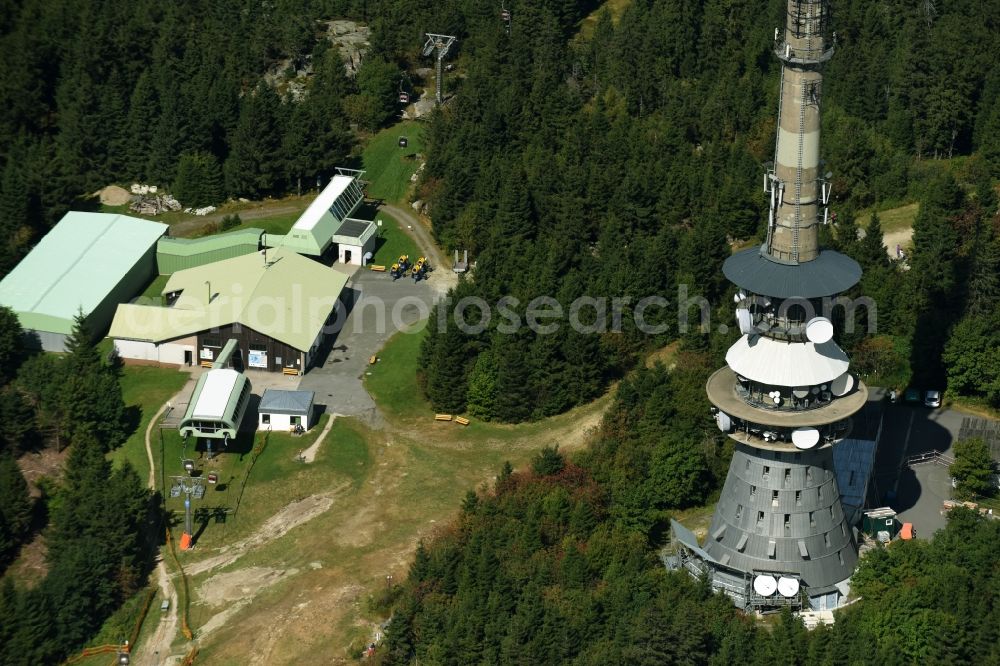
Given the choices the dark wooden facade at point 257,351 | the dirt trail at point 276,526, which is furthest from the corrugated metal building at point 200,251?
the dirt trail at point 276,526

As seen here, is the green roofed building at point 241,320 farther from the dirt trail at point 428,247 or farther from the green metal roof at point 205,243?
the dirt trail at point 428,247

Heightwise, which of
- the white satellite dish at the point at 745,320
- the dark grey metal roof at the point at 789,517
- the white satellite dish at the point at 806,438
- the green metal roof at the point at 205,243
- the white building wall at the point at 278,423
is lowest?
the white building wall at the point at 278,423

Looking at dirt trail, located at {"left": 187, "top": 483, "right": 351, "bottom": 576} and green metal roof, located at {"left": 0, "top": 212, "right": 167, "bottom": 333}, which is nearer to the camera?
dirt trail, located at {"left": 187, "top": 483, "right": 351, "bottom": 576}

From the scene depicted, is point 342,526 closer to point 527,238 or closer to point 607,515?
point 607,515

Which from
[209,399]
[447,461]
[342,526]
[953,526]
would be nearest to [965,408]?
[953,526]

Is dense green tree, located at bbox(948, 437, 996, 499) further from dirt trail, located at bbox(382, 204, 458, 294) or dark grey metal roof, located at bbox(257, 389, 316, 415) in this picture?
dirt trail, located at bbox(382, 204, 458, 294)

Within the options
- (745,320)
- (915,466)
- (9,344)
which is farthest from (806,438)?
(9,344)

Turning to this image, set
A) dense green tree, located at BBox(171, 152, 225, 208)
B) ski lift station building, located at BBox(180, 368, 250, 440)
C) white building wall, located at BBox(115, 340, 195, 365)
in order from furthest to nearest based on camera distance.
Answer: dense green tree, located at BBox(171, 152, 225, 208)
white building wall, located at BBox(115, 340, 195, 365)
ski lift station building, located at BBox(180, 368, 250, 440)

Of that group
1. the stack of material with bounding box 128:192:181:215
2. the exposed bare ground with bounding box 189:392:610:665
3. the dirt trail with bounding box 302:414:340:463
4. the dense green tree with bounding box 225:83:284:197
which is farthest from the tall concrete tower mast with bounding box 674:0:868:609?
the stack of material with bounding box 128:192:181:215
